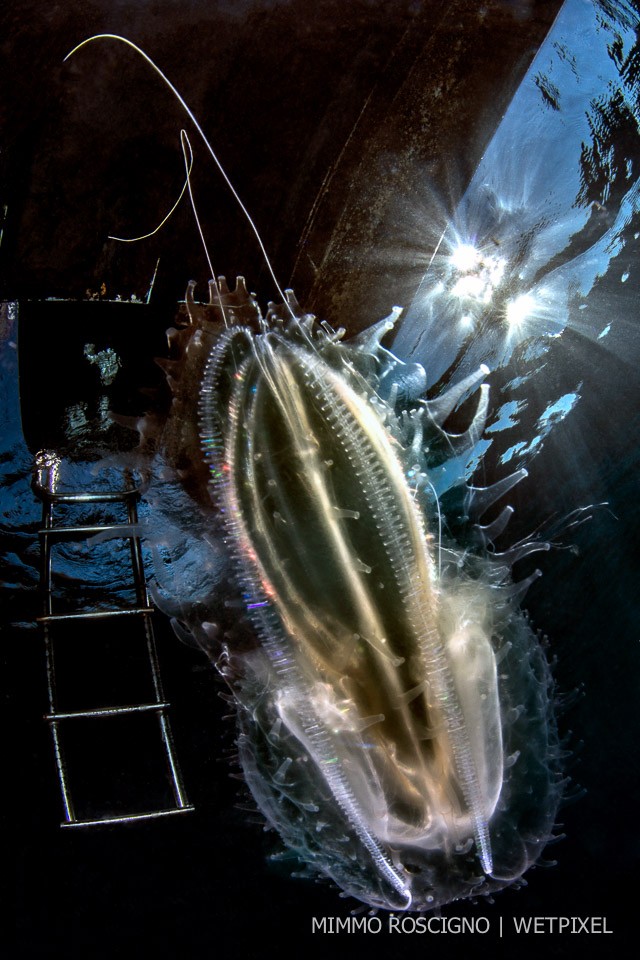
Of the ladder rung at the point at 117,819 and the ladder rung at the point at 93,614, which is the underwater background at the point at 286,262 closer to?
the ladder rung at the point at 117,819

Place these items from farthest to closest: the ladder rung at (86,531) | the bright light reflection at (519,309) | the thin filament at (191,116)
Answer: the bright light reflection at (519,309), the ladder rung at (86,531), the thin filament at (191,116)

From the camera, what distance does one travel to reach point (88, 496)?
2.59 meters

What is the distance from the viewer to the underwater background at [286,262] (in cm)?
186

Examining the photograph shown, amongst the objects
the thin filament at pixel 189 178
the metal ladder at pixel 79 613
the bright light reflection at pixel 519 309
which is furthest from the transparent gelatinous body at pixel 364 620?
the metal ladder at pixel 79 613

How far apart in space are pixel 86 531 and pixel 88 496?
171 millimetres

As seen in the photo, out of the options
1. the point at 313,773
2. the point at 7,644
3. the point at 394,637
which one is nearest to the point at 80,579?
the point at 7,644

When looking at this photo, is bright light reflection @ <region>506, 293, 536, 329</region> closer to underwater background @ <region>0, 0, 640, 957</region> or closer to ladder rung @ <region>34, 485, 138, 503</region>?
underwater background @ <region>0, 0, 640, 957</region>

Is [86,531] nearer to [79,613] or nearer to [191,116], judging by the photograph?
[79,613]

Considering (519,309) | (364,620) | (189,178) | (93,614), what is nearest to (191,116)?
(189,178)

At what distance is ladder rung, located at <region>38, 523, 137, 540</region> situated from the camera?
2.38 meters

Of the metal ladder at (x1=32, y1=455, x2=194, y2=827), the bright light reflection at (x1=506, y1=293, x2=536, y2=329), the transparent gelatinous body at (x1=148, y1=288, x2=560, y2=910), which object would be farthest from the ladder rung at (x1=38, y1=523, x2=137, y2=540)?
the bright light reflection at (x1=506, y1=293, x2=536, y2=329)

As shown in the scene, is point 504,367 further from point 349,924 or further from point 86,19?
point 349,924

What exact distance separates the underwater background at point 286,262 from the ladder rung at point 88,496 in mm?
153

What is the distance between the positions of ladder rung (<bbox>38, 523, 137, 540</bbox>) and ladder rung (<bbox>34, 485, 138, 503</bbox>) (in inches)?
4.6
